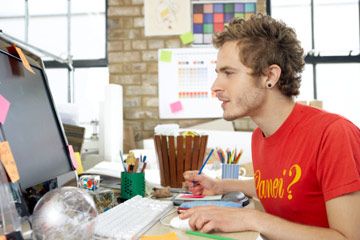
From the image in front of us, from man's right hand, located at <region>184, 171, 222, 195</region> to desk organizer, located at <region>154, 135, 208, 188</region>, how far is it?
95 mm

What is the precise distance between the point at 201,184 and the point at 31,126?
54 centimetres

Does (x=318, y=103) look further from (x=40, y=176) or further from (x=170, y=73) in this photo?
(x=40, y=176)

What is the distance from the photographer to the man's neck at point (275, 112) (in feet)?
3.89

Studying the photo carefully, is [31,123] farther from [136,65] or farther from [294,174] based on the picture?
[136,65]

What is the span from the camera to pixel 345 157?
903 millimetres

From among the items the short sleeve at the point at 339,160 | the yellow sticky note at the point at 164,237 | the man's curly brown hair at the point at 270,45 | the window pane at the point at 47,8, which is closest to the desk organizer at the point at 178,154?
the man's curly brown hair at the point at 270,45

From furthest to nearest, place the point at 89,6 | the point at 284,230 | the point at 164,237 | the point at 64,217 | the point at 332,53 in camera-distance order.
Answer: the point at 89,6 < the point at 332,53 < the point at 284,230 < the point at 164,237 < the point at 64,217

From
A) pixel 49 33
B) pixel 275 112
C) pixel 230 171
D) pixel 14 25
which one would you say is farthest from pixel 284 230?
pixel 14 25

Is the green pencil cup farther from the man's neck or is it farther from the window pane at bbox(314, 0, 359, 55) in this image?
the window pane at bbox(314, 0, 359, 55)

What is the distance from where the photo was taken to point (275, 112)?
119 centimetres

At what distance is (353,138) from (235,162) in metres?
0.56

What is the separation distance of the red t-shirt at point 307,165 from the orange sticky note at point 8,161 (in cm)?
68

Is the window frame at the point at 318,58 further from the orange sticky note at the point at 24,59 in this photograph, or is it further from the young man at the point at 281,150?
the orange sticky note at the point at 24,59

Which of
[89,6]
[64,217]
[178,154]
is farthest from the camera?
[89,6]
